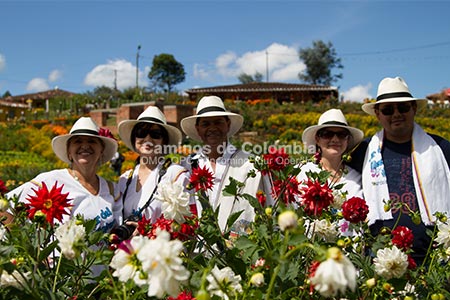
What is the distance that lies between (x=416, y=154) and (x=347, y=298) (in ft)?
5.64

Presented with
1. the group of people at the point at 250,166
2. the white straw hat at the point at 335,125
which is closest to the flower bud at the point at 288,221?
the group of people at the point at 250,166

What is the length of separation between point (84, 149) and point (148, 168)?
44 centimetres

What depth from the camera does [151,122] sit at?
2949mm

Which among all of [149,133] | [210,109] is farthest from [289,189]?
[149,133]

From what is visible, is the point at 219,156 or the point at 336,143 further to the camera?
the point at 219,156

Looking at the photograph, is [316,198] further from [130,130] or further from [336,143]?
[130,130]

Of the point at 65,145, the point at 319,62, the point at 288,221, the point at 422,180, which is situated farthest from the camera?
the point at 319,62

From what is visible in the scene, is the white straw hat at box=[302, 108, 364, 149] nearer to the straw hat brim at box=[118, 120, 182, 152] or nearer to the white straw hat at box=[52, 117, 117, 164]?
the straw hat brim at box=[118, 120, 182, 152]

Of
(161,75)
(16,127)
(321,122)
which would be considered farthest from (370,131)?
(161,75)

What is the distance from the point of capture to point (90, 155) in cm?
269

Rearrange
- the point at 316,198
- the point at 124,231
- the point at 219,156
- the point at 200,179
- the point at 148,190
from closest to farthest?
1. the point at 316,198
2. the point at 200,179
3. the point at 124,231
4. the point at 148,190
5. the point at 219,156

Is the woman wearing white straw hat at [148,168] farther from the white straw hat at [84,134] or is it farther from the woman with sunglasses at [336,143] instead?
the woman with sunglasses at [336,143]

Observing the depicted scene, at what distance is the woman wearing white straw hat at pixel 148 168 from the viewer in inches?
105

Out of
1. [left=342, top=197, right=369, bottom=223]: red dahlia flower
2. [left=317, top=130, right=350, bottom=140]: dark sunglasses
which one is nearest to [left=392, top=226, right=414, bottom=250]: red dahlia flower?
[left=342, top=197, right=369, bottom=223]: red dahlia flower
